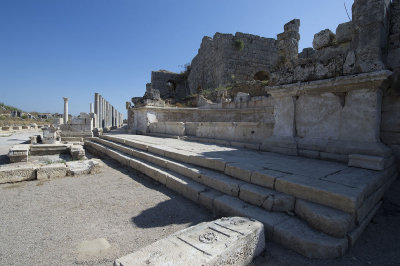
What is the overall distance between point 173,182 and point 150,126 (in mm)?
7136

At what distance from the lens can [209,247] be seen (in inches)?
57.6

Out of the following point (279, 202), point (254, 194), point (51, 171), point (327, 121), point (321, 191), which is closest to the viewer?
point (321, 191)

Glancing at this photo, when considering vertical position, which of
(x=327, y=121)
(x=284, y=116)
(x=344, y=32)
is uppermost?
(x=344, y=32)

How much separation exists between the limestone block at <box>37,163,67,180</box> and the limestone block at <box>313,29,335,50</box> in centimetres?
632

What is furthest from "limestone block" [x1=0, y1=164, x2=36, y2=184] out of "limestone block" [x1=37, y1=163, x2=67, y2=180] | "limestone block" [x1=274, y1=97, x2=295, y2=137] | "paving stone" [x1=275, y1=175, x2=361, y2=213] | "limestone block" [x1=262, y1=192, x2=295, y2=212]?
"limestone block" [x1=274, y1=97, x2=295, y2=137]

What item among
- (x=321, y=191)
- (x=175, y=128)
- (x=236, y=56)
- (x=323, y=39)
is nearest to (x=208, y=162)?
(x=321, y=191)

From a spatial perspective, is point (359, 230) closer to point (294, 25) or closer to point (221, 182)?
point (221, 182)

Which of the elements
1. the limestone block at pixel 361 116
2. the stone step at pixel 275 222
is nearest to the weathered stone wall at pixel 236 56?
the limestone block at pixel 361 116

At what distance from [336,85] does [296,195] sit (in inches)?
90.8

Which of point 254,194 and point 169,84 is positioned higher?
point 169,84

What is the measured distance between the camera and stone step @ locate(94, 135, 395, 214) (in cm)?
193

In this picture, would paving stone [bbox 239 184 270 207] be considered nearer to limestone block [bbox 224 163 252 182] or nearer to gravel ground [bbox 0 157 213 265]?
limestone block [bbox 224 163 252 182]

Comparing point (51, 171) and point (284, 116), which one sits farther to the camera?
point (51, 171)

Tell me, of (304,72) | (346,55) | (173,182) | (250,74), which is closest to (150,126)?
(173,182)
